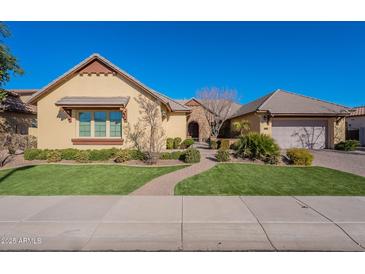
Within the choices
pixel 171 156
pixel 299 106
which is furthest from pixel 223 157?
pixel 299 106

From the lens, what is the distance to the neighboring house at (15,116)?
692 inches

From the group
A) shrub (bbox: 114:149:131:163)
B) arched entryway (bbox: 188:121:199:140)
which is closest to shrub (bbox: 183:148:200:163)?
shrub (bbox: 114:149:131:163)

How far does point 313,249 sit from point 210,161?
8.37 meters

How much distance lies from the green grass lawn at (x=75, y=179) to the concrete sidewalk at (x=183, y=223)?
2.79 feet

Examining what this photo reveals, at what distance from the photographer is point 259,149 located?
12.1 meters

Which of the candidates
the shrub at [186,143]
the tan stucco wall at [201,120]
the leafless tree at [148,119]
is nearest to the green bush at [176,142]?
the shrub at [186,143]

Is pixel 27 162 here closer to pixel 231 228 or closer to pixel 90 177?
pixel 90 177

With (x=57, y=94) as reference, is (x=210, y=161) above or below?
below

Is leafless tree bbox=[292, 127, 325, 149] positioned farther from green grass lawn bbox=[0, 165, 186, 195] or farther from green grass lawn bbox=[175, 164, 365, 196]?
green grass lawn bbox=[0, 165, 186, 195]

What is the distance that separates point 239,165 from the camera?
11102mm

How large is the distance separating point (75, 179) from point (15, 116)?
1508 cm

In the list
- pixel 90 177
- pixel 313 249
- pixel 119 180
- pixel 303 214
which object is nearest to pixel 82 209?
pixel 119 180

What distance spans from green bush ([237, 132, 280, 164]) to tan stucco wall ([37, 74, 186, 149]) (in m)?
7.03

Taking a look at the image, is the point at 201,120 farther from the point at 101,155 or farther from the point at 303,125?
the point at 101,155
